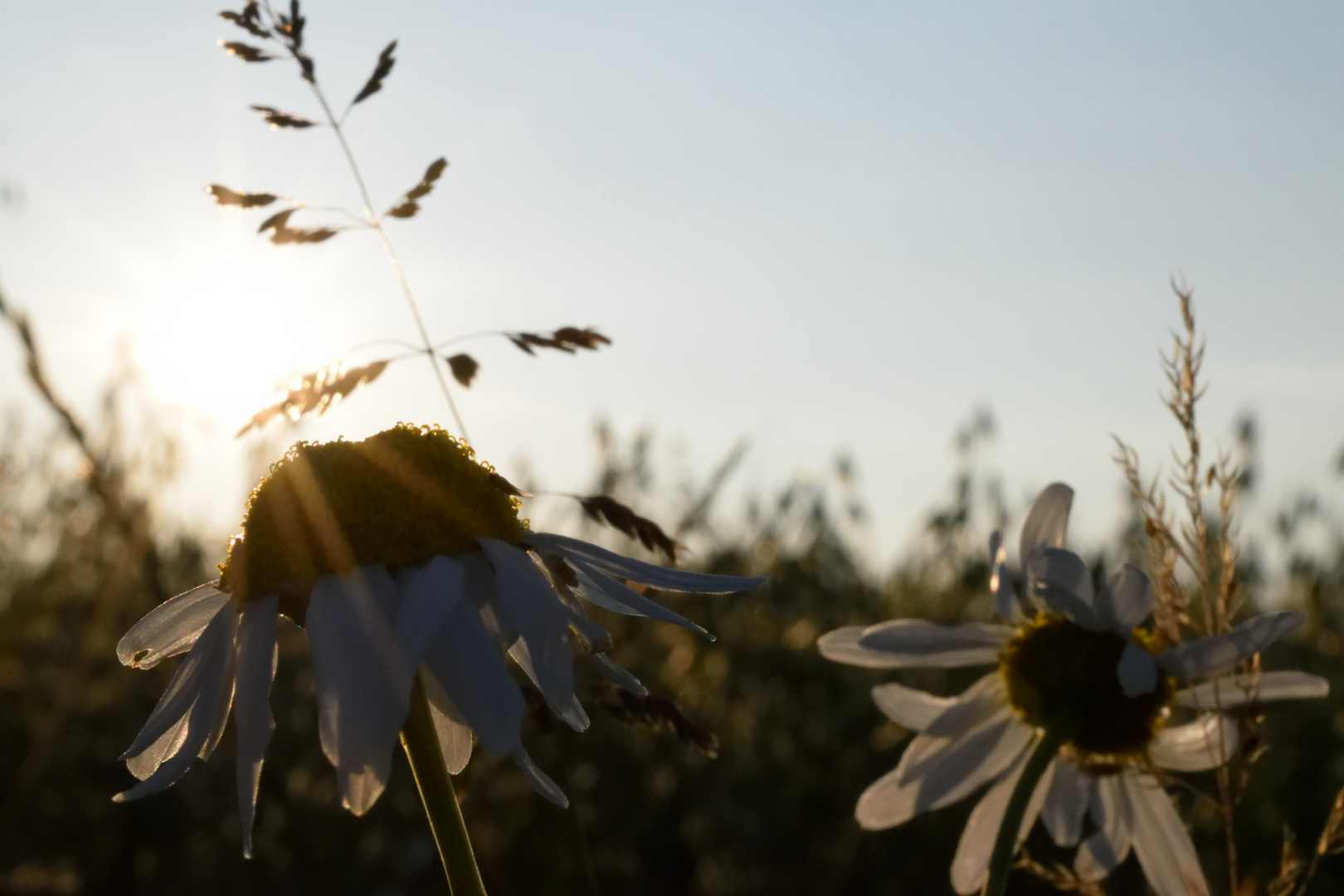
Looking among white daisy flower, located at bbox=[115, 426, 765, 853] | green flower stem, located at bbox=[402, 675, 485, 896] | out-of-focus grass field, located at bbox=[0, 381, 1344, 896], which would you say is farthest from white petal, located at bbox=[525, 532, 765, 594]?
out-of-focus grass field, located at bbox=[0, 381, 1344, 896]

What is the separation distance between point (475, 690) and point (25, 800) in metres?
2.70

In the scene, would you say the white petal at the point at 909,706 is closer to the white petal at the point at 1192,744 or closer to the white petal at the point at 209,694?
the white petal at the point at 1192,744

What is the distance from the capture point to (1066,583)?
137 centimetres

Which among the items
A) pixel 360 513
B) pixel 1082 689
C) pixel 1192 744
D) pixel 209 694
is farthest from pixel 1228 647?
pixel 209 694

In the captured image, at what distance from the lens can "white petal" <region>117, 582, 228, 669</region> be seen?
56.9 inches

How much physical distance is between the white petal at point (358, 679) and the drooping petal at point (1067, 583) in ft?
2.16

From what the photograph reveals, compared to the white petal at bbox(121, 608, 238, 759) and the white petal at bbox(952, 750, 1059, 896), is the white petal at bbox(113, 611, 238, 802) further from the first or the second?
the white petal at bbox(952, 750, 1059, 896)

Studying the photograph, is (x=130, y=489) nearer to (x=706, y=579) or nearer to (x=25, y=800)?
(x=25, y=800)

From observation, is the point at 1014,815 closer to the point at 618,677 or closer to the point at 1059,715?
the point at 1059,715

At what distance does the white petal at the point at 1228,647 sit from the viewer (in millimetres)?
1208

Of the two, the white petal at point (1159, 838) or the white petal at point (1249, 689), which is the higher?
the white petal at point (1249, 689)

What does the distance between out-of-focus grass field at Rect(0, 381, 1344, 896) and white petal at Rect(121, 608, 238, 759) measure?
1115mm

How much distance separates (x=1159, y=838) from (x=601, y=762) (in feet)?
8.16

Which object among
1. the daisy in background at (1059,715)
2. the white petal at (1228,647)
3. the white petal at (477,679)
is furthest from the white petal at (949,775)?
the white petal at (477,679)
